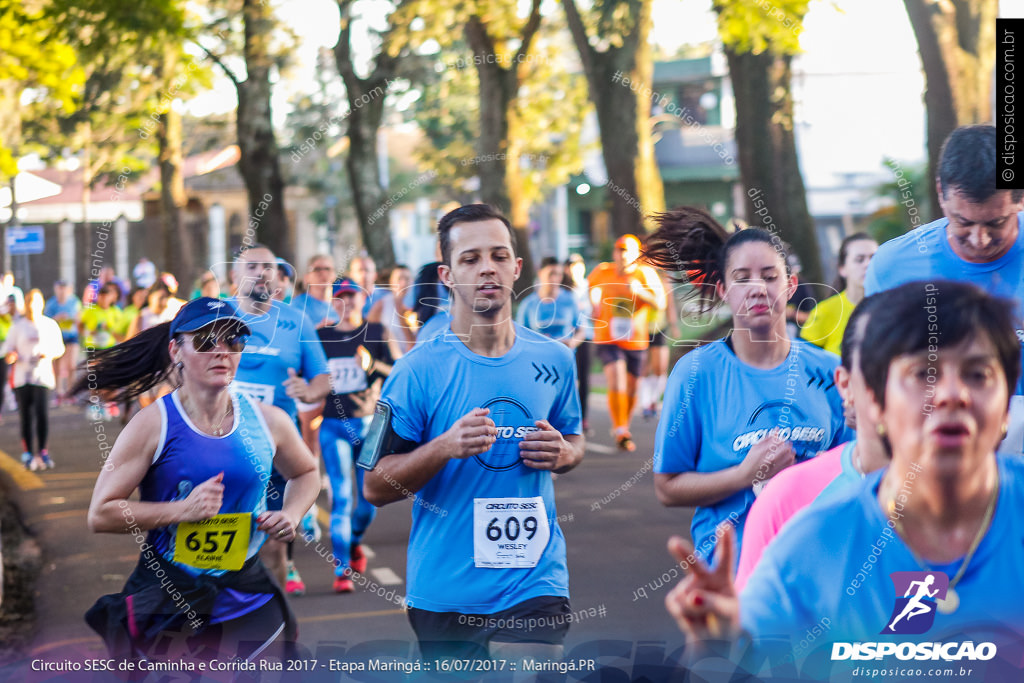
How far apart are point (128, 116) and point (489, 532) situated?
2241 centimetres

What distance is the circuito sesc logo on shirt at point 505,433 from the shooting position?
3.47 meters

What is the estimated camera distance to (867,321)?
1927 mm

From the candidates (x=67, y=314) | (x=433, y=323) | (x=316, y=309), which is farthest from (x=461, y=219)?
(x=67, y=314)

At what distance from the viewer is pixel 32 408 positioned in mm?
11539

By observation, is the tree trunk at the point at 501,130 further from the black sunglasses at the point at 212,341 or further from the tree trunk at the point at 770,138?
the black sunglasses at the point at 212,341

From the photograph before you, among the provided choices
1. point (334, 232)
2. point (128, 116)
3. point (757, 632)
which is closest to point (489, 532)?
point (757, 632)

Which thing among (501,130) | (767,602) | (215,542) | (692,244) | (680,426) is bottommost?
(215,542)

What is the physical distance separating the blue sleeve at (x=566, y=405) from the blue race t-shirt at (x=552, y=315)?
21.4 feet

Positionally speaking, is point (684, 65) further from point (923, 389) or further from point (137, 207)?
point (137, 207)

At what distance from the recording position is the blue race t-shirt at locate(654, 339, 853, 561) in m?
3.44

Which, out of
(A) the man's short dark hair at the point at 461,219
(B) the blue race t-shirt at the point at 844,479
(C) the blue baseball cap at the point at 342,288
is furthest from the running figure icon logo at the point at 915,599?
(C) the blue baseball cap at the point at 342,288

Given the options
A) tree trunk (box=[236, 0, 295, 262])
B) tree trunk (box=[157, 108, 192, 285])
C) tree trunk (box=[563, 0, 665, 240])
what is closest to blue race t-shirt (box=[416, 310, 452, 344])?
tree trunk (box=[563, 0, 665, 240])

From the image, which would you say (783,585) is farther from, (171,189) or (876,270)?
(171,189)

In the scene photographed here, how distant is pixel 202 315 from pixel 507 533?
3.87 feet
